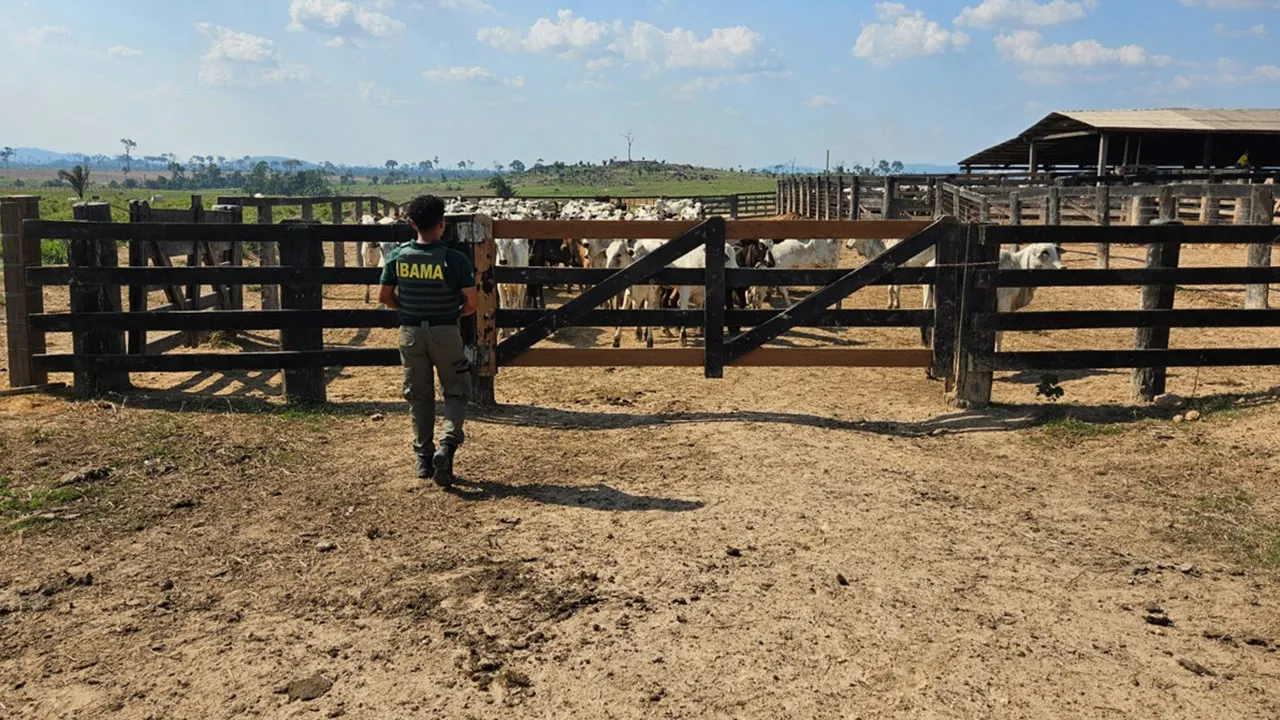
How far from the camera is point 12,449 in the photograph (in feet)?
22.4

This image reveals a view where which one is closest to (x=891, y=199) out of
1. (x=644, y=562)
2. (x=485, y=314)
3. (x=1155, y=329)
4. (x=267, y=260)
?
(x=267, y=260)

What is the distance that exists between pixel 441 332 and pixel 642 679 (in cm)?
303

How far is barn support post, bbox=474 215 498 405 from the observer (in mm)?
8016

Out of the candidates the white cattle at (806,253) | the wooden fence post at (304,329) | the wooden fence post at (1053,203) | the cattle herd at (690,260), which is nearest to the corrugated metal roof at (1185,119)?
Answer: the wooden fence post at (1053,203)

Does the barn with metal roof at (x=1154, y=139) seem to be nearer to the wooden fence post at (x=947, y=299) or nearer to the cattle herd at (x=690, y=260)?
the cattle herd at (x=690, y=260)

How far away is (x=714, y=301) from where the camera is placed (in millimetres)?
8141

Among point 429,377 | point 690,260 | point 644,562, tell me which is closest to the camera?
point 644,562

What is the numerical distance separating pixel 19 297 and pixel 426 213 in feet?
15.6

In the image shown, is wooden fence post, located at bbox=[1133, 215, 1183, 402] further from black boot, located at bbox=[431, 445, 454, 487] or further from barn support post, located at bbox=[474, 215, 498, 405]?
black boot, located at bbox=[431, 445, 454, 487]

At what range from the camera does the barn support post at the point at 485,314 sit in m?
8.02

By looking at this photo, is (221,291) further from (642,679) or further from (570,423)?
(642,679)

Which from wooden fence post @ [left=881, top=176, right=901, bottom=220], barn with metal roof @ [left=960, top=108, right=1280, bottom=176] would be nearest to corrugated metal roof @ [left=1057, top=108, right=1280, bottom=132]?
barn with metal roof @ [left=960, top=108, right=1280, bottom=176]

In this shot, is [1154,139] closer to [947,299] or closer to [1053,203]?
[1053,203]

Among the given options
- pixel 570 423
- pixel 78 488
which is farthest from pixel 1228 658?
pixel 78 488
